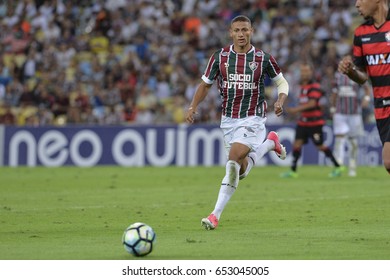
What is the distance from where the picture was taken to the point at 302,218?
12984 mm

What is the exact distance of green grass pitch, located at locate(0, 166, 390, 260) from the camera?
9.55m

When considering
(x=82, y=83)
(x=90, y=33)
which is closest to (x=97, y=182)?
(x=82, y=83)

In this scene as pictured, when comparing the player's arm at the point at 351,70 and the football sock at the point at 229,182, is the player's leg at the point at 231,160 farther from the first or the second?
the player's arm at the point at 351,70

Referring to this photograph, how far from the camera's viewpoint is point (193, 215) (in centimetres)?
1345

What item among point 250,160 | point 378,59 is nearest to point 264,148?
point 250,160

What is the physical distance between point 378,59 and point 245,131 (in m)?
2.42

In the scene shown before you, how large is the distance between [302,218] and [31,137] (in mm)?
15132

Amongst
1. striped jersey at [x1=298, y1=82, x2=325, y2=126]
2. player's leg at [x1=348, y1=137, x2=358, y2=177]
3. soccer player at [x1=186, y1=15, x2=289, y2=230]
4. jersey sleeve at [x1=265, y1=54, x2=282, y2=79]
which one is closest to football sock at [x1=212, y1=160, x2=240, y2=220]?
soccer player at [x1=186, y1=15, x2=289, y2=230]

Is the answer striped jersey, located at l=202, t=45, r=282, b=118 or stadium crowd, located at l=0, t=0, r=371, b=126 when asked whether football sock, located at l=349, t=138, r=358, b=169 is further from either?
striped jersey, located at l=202, t=45, r=282, b=118

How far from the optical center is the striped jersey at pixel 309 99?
2114 cm

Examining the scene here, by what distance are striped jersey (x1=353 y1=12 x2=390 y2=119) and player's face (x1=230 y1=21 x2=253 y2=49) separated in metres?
1.98

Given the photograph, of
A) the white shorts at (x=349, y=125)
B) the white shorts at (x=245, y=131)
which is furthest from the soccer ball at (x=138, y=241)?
the white shorts at (x=349, y=125)
